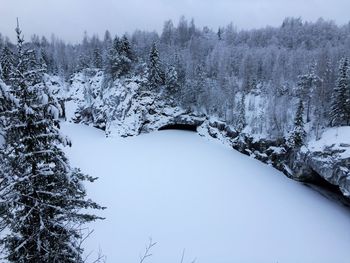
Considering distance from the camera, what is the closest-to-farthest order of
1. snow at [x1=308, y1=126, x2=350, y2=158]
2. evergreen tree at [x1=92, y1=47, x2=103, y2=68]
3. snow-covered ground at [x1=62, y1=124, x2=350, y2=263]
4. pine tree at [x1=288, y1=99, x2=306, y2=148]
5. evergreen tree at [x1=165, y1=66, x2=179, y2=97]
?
snow-covered ground at [x1=62, y1=124, x2=350, y2=263], snow at [x1=308, y1=126, x2=350, y2=158], pine tree at [x1=288, y1=99, x2=306, y2=148], evergreen tree at [x1=165, y1=66, x2=179, y2=97], evergreen tree at [x1=92, y1=47, x2=103, y2=68]

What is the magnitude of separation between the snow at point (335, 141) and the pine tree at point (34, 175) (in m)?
26.3

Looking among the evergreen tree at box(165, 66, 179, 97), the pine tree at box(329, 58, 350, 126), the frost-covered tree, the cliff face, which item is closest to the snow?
the cliff face

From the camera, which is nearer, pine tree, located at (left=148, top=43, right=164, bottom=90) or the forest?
the forest

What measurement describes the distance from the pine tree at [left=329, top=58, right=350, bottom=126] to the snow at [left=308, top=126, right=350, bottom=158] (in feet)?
4.65

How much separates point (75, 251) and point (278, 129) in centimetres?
3741

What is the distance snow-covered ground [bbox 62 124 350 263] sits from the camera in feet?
63.4

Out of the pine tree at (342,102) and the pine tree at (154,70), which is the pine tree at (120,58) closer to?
the pine tree at (154,70)

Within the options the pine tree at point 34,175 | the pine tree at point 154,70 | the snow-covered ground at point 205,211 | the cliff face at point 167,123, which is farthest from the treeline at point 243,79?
the pine tree at point 34,175

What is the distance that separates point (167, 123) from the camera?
1810 inches

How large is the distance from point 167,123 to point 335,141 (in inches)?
978

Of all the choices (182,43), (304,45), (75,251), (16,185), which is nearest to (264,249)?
(75,251)

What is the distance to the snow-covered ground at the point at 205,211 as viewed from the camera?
63.4 ft

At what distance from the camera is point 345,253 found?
20.1 m

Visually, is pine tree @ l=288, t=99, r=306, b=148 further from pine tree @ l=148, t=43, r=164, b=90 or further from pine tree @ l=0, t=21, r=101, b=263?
pine tree @ l=0, t=21, r=101, b=263
